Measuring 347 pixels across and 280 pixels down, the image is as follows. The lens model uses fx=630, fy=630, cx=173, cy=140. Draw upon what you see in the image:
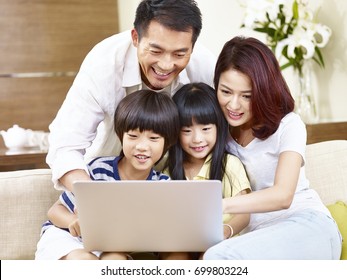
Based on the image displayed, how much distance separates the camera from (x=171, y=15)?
1.83 metres

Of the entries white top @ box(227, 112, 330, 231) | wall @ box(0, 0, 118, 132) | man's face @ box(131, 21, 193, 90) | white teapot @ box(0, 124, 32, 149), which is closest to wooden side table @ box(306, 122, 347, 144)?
white top @ box(227, 112, 330, 231)

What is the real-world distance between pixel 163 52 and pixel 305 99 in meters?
1.26

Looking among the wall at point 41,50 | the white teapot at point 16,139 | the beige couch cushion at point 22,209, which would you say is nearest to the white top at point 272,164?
the beige couch cushion at point 22,209

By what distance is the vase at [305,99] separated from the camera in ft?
9.55

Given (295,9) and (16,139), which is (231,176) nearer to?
(295,9)

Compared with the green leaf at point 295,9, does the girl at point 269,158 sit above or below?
below

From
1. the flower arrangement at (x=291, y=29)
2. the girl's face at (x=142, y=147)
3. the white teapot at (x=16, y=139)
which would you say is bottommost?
the girl's face at (x=142, y=147)

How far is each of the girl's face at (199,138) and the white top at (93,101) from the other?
209mm

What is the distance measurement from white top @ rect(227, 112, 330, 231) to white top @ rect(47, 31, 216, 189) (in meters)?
0.35

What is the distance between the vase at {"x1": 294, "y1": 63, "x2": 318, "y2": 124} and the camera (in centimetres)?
291

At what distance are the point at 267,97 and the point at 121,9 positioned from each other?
2.76 meters

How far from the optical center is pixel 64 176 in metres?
1.86

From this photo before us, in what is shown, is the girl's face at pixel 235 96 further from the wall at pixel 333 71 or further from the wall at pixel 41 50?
the wall at pixel 41 50

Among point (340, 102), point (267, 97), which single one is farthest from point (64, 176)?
point (340, 102)
